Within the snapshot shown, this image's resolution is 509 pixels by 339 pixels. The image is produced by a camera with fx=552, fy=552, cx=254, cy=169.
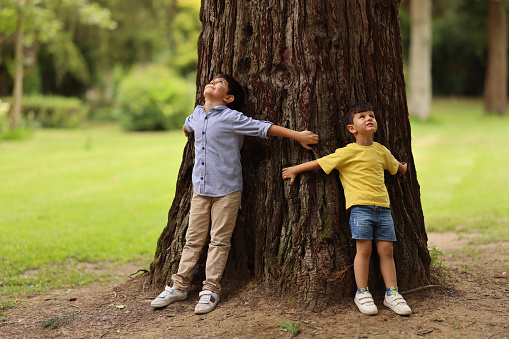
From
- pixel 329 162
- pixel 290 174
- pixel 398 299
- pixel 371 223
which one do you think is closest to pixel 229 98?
pixel 290 174

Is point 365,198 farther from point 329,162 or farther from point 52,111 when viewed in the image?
point 52,111

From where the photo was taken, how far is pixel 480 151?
47.1 feet

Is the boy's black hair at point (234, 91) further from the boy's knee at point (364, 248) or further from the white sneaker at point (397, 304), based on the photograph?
the white sneaker at point (397, 304)

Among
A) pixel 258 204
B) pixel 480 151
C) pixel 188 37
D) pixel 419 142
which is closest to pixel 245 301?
pixel 258 204

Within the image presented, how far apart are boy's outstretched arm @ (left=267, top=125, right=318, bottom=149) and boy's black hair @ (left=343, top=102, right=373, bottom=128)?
0.25m

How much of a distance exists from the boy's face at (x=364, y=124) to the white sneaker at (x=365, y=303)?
115cm

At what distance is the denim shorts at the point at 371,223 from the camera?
390 centimetres

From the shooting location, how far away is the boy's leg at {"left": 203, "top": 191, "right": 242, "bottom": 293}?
4.20 metres

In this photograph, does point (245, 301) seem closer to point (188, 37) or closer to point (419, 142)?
point (419, 142)

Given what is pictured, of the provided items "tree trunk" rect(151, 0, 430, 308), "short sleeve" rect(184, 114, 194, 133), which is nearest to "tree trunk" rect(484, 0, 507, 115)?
"tree trunk" rect(151, 0, 430, 308)

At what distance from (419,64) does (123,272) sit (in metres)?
18.4

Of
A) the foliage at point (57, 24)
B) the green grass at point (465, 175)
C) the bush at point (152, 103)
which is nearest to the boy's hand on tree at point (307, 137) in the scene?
the green grass at point (465, 175)

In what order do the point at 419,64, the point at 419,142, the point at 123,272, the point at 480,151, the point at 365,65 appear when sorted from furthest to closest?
the point at 419,64 → the point at 419,142 → the point at 480,151 → the point at 123,272 → the point at 365,65

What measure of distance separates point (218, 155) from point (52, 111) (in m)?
19.8
